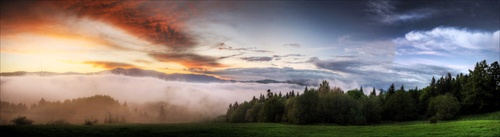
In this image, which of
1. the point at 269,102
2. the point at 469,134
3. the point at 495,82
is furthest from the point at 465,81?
the point at 469,134

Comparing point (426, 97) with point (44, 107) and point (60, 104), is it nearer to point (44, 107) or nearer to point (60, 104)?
point (44, 107)

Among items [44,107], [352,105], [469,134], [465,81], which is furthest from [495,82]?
[44,107]

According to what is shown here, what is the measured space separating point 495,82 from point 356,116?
167ft

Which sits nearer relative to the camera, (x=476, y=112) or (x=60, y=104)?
(x=476, y=112)

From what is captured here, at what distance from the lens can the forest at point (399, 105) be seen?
11831 centimetres

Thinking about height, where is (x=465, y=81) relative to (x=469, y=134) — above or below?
above

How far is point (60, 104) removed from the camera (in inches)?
7062

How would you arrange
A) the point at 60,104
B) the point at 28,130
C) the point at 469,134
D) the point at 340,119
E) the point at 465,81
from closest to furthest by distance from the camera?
the point at 469,134
the point at 28,130
the point at 340,119
the point at 465,81
the point at 60,104

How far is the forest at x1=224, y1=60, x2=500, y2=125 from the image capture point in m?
118

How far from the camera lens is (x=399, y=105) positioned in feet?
442

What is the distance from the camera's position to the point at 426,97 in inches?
5551

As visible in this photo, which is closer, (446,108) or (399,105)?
(446,108)

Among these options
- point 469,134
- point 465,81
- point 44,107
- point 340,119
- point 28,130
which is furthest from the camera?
point 44,107

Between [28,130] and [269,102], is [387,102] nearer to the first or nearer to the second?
[269,102]
